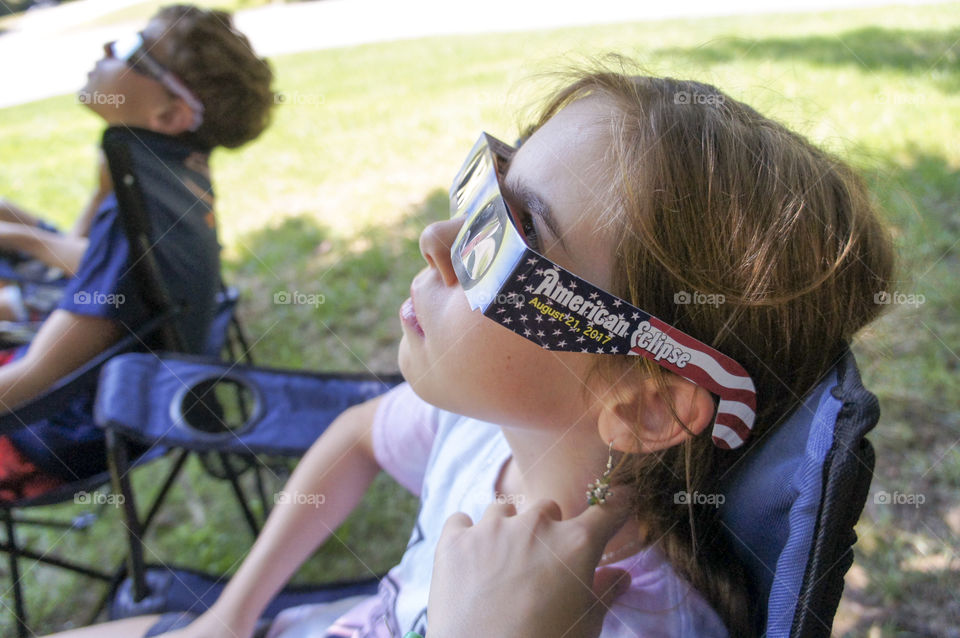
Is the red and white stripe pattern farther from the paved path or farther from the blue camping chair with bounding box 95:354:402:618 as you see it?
the paved path

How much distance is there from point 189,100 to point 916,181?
4122 mm

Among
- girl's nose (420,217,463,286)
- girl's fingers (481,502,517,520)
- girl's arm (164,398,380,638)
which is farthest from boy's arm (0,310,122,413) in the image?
girl's fingers (481,502,517,520)

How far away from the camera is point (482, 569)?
3.52 feet

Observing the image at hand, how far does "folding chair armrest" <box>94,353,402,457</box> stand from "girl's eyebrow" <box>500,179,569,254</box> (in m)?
1.03

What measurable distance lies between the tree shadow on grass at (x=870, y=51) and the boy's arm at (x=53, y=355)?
5010 millimetres

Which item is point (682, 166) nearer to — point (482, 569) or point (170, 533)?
point (482, 569)

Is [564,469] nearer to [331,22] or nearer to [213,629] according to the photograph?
[213,629]

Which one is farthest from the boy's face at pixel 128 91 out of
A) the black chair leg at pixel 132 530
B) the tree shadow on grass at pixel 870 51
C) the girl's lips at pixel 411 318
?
the tree shadow on grass at pixel 870 51

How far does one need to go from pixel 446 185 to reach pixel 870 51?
4737mm

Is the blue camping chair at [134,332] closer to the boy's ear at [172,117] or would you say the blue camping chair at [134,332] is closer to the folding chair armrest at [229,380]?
the folding chair armrest at [229,380]

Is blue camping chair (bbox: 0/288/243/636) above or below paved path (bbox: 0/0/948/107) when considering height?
below

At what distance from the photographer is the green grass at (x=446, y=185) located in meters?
2.15

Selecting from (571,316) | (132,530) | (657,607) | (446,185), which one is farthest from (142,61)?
(446,185)

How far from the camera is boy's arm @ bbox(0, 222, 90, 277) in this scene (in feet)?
8.89
